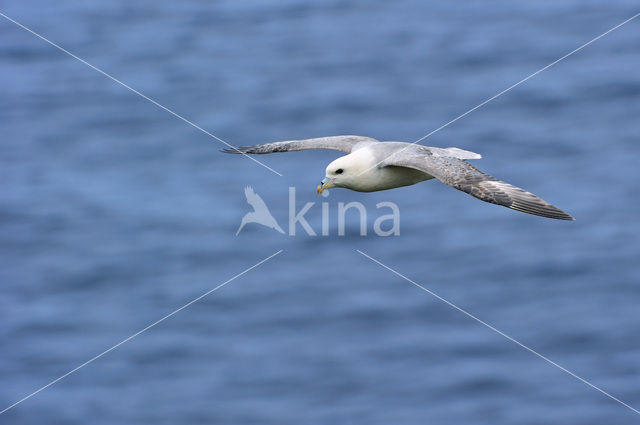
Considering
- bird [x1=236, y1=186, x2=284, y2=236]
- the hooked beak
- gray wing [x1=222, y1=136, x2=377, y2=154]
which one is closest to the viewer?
the hooked beak

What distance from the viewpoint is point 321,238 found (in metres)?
33.6

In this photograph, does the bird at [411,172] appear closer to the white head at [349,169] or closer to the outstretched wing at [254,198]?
the white head at [349,169]

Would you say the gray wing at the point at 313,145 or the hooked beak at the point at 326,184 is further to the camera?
the gray wing at the point at 313,145

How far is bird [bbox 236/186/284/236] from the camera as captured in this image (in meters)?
33.1

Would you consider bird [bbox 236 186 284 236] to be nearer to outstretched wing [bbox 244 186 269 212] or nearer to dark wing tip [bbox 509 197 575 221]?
outstretched wing [bbox 244 186 269 212]

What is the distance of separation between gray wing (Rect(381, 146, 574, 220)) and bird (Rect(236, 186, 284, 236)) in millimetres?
18819

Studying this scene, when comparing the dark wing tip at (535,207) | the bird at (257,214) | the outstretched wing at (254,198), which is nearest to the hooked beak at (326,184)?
the dark wing tip at (535,207)

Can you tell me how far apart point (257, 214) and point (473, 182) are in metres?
21.3

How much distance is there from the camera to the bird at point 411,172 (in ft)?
43.0

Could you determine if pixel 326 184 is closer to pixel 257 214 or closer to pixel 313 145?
pixel 313 145

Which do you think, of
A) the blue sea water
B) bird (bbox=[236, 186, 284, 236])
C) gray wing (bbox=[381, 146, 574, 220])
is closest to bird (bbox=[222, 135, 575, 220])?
gray wing (bbox=[381, 146, 574, 220])

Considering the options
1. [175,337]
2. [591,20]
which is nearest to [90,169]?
[175,337]

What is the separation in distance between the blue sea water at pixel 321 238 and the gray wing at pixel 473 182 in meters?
16.7

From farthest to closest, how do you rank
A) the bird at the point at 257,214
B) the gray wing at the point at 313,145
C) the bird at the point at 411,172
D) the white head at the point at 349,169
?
the bird at the point at 257,214, the gray wing at the point at 313,145, the white head at the point at 349,169, the bird at the point at 411,172
